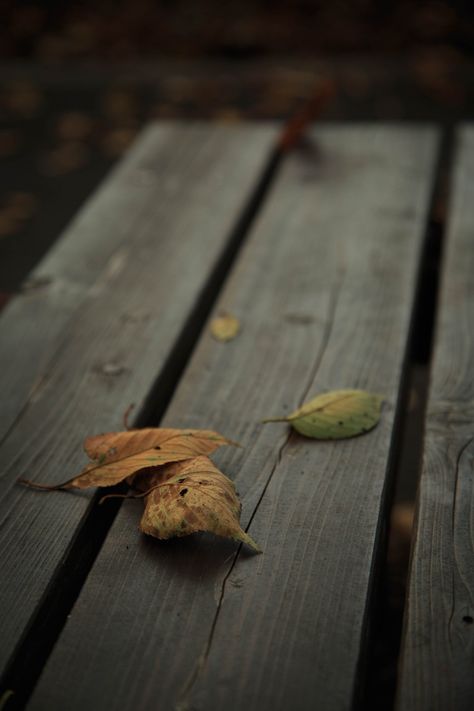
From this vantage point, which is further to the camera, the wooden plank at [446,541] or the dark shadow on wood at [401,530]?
the dark shadow on wood at [401,530]

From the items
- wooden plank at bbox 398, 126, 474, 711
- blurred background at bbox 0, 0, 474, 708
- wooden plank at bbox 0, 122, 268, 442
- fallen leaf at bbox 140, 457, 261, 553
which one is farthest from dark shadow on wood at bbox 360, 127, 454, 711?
blurred background at bbox 0, 0, 474, 708

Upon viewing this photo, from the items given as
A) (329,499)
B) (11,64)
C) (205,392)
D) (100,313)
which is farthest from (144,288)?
A: (11,64)

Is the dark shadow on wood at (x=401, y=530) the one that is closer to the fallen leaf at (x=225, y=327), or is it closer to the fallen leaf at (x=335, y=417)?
the fallen leaf at (x=335, y=417)

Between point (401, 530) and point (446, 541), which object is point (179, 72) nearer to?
point (401, 530)

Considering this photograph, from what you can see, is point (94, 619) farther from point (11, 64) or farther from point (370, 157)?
point (11, 64)

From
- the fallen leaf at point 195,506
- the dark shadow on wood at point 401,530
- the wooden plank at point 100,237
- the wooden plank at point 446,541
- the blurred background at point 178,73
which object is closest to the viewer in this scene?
the wooden plank at point 446,541

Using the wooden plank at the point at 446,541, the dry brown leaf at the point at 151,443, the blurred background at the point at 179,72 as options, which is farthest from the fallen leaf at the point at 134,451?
the blurred background at the point at 179,72
